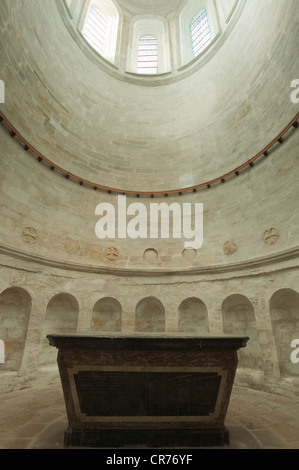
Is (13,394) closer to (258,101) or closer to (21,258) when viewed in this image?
(21,258)

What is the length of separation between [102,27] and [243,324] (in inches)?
670

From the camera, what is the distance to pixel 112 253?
778 cm

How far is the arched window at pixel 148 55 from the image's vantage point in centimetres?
1312

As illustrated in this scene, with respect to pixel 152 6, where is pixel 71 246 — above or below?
below

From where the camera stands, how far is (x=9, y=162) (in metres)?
6.39

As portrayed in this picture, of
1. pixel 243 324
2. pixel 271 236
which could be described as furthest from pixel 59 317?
pixel 271 236

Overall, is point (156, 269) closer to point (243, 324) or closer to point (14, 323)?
point (243, 324)

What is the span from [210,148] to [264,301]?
5.88m

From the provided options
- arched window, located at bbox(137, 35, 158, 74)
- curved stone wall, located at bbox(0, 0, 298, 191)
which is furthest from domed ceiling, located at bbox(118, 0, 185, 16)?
curved stone wall, located at bbox(0, 0, 298, 191)

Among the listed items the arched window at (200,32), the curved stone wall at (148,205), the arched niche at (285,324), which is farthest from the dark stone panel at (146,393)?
the arched window at (200,32)

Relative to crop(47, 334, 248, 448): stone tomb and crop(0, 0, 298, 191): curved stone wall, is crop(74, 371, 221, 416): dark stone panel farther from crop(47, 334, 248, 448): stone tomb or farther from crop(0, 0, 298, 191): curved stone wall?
crop(0, 0, 298, 191): curved stone wall

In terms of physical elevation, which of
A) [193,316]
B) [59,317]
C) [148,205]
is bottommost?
[59,317]

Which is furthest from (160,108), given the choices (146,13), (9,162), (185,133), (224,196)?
(146,13)

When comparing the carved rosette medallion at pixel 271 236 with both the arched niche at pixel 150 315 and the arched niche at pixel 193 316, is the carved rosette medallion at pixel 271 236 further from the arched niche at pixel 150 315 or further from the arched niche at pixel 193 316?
the arched niche at pixel 150 315
